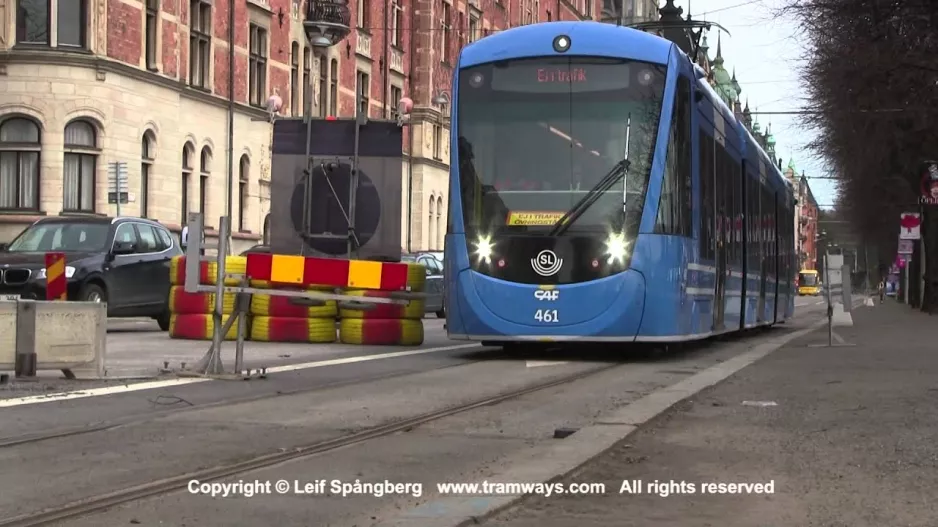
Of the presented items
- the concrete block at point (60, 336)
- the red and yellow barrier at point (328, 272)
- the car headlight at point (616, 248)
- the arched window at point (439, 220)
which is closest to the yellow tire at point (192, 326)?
the red and yellow barrier at point (328, 272)

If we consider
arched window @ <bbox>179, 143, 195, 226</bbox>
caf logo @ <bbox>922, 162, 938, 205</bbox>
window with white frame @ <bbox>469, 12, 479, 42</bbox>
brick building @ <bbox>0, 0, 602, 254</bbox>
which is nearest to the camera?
brick building @ <bbox>0, 0, 602, 254</bbox>

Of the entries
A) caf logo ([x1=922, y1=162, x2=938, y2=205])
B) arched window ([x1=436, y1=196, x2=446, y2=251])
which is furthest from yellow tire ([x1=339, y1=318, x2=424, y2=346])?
arched window ([x1=436, y1=196, x2=446, y2=251])

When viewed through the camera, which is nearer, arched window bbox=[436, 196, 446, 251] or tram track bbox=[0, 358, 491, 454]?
tram track bbox=[0, 358, 491, 454]

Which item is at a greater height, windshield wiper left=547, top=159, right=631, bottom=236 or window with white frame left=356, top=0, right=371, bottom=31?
window with white frame left=356, top=0, right=371, bottom=31

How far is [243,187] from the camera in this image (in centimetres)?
4444

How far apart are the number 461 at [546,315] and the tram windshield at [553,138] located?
883mm

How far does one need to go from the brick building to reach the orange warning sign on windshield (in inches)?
810

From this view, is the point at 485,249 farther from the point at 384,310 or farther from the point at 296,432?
the point at 296,432

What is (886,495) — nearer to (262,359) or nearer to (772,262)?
(262,359)

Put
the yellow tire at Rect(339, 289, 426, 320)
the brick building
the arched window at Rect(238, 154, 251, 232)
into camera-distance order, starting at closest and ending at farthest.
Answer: the yellow tire at Rect(339, 289, 426, 320) < the brick building < the arched window at Rect(238, 154, 251, 232)

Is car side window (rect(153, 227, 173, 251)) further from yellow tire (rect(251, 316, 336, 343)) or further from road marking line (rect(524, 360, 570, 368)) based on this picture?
road marking line (rect(524, 360, 570, 368))

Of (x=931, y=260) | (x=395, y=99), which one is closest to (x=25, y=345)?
(x=931, y=260)

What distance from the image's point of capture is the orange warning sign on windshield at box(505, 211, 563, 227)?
52.2ft

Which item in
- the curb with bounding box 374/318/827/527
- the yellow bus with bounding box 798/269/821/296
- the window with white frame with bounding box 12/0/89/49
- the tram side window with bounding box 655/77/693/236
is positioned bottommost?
the yellow bus with bounding box 798/269/821/296
